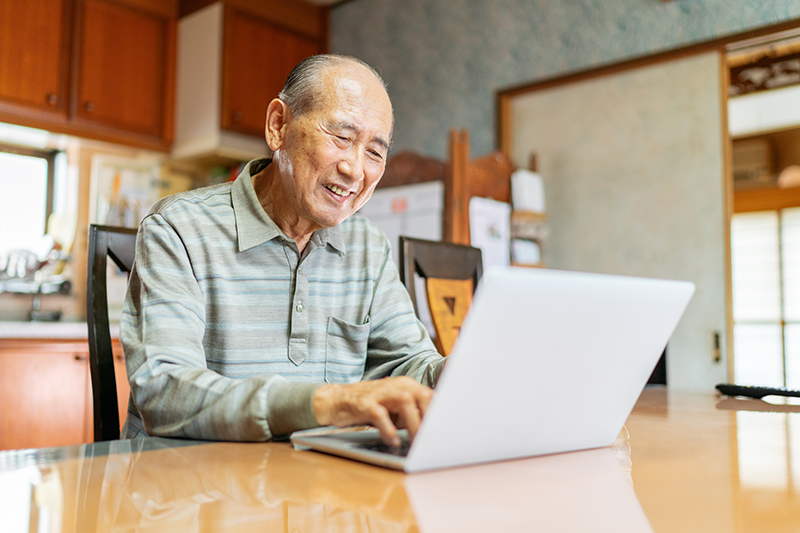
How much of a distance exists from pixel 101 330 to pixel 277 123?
0.48 meters

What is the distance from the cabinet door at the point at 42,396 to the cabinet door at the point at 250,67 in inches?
61.8

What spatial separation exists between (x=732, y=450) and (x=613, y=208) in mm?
2479

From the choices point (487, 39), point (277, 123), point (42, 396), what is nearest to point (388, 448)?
point (277, 123)

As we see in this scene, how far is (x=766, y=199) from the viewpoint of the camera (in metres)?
4.78

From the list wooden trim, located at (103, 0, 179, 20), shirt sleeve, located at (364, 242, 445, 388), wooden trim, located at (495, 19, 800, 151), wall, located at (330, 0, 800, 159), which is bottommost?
shirt sleeve, located at (364, 242, 445, 388)

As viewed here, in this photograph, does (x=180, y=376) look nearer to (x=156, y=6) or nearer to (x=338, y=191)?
(x=338, y=191)

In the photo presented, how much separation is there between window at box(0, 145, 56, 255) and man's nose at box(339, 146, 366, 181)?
289cm

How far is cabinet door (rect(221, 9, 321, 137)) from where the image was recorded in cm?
362

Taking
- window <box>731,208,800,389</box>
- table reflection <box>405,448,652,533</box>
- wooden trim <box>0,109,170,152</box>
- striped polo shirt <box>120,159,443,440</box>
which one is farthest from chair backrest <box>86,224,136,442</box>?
window <box>731,208,800,389</box>

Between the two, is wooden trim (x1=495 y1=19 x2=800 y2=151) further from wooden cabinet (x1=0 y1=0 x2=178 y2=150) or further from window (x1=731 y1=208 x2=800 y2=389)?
wooden cabinet (x1=0 y1=0 x2=178 y2=150)

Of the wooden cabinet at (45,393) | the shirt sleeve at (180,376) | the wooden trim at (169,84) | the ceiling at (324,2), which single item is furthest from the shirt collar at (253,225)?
the ceiling at (324,2)

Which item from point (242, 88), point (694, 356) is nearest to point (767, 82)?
point (694, 356)

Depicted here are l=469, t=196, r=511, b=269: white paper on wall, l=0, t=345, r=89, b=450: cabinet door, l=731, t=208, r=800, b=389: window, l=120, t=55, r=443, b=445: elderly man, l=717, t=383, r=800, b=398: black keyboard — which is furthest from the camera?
l=731, t=208, r=800, b=389: window

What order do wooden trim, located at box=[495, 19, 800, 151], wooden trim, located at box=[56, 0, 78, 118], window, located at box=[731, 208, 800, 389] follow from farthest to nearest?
window, located at box=[731, 208, 800, 389]
wooden trim, located at box=[56, 0, 78, 118]
wooden trim, located at box=[495, 19, 800, 151]
